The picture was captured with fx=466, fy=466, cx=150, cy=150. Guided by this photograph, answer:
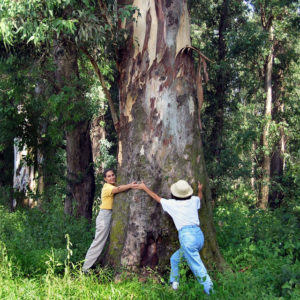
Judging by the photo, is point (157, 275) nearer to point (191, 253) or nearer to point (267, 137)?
point (191, 253)

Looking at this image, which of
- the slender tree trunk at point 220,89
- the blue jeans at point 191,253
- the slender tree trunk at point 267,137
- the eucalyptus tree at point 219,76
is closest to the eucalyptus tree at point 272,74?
the slender tree trunk at point 267,137

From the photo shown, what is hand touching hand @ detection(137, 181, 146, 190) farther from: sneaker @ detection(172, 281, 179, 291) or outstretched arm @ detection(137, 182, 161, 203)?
sneaker @ detection(172, 281, 179, 291)

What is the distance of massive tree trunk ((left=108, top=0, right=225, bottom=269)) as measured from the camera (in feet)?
23.9

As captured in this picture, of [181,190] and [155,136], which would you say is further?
[155,136]

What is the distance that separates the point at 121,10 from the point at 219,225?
177 inches

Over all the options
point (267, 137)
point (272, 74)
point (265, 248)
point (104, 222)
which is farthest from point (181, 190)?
point (272, 74)

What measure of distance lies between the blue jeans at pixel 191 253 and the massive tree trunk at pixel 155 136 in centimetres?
64

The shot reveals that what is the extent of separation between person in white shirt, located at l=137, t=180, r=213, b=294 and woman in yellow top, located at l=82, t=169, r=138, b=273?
0.85 m

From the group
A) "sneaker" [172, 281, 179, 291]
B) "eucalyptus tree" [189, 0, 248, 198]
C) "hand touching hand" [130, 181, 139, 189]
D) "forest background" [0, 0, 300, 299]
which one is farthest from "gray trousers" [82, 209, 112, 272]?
"eucalyptus tree" [189, 0, 248, 198]

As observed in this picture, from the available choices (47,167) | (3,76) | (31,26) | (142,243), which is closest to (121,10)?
(31,26)

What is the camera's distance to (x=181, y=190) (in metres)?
6.84

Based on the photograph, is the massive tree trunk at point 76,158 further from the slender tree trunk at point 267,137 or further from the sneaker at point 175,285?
the slender tree trunk at point 267,137

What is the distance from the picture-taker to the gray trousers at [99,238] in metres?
7.71

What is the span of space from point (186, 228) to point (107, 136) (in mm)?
21070
